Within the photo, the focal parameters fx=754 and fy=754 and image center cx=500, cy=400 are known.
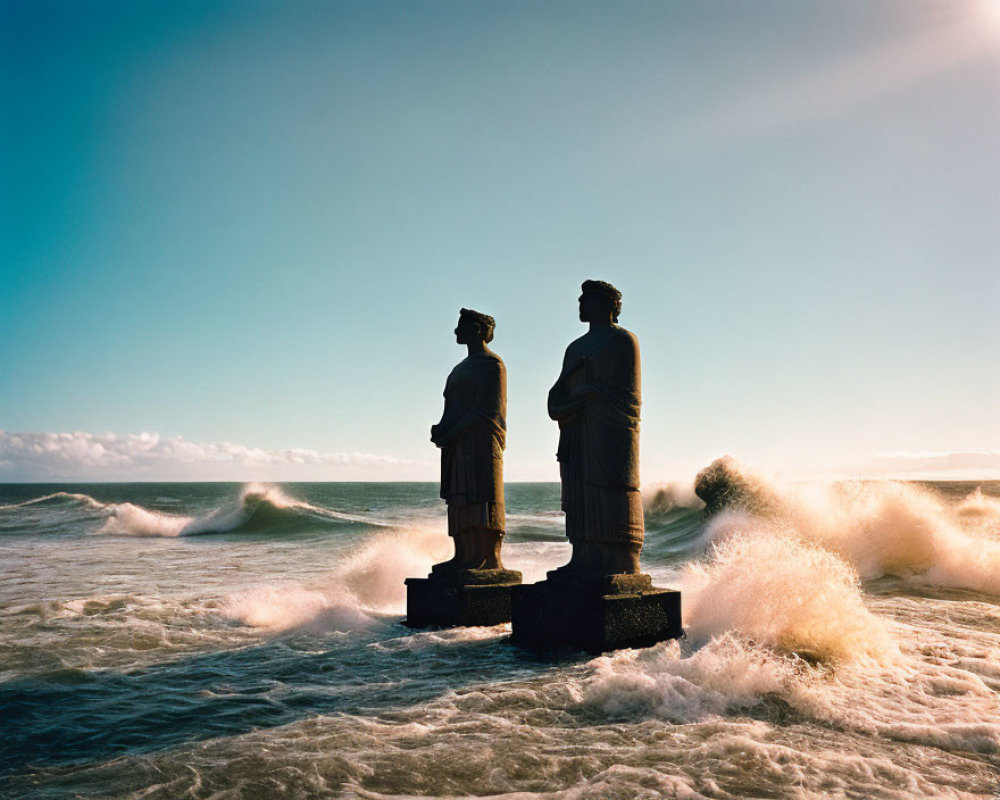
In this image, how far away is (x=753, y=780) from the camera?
3.68 metres

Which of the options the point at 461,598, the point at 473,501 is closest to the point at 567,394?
the point at 473,501

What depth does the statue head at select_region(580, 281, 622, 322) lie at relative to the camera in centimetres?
721

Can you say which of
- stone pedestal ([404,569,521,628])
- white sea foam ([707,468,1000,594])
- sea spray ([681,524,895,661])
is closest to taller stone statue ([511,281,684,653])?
sea spray ([681,524,895,661])

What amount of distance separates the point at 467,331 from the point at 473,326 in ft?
0.31

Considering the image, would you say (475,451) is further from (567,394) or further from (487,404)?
(567,394)

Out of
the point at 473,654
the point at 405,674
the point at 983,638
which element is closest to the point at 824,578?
the point at 983,638

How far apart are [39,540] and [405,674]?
92.9 ft

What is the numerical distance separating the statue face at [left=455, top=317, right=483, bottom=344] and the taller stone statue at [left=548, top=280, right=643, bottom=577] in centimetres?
180

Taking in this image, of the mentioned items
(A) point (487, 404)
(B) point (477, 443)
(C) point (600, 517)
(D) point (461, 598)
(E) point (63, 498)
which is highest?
(A) point (487, 404)

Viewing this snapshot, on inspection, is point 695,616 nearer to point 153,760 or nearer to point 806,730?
point 806,730

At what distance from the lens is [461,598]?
8055mm

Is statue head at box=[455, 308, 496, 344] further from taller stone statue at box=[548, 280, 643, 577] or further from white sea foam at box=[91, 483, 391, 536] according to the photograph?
white sea foam at box=[91, 483, 391, 536]

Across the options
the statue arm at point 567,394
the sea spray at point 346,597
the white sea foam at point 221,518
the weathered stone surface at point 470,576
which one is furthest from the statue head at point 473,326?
the white sea foam at point 221,518

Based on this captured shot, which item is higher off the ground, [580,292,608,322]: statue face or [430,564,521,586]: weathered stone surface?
[580,292,608,322]: statue face
